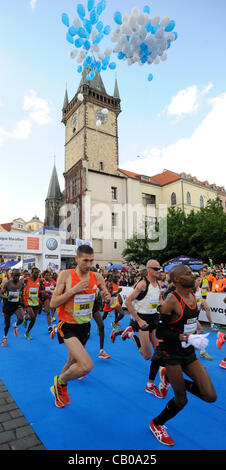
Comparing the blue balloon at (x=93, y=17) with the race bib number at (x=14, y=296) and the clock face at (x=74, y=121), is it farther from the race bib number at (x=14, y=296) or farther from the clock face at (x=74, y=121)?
the clock face at (x=74, y=121)

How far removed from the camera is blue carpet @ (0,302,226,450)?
320 centimetres

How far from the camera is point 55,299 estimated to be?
374cm

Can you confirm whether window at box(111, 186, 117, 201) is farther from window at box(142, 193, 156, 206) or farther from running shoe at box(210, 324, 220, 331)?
running shoe at box(210, 324, 220, 331)

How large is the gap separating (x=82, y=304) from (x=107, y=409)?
62.0 inches

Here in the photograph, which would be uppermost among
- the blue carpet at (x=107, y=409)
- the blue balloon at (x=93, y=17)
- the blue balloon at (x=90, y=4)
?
the blue balloon at (x=90, y=4)

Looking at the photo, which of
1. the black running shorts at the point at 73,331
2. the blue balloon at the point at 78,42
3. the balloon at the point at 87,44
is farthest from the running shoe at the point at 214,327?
the blue balloon at the point at 78,42

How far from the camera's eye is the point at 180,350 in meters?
3.17

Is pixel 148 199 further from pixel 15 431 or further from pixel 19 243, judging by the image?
pixel 15 431

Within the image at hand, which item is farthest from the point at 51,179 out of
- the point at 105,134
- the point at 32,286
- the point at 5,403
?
the point at 5,403

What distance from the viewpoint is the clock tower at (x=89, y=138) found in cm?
4144

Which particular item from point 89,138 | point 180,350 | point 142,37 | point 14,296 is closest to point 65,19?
point 142,37

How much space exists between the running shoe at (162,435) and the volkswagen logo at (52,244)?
81.0 feet
